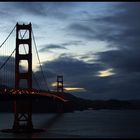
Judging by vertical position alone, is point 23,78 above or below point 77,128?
above

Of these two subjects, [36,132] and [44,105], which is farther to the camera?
[44,105]

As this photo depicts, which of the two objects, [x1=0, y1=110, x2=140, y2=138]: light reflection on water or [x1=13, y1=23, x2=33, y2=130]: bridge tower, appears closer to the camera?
[x1=13, y1=23, x2=33, y2=130]: bridge tower

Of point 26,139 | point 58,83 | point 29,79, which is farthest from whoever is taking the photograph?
point 58,83

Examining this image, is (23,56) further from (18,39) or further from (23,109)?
(23,109)

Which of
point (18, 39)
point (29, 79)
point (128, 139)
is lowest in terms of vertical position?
point (128, 139)

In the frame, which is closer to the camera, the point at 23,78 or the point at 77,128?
the point at 23,78

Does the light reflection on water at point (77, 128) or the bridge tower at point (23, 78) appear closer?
the bridge tower at point (23, 78)

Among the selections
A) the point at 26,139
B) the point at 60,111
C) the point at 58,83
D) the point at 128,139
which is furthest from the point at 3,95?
the point at 60,111

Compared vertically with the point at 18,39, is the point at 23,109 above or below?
below

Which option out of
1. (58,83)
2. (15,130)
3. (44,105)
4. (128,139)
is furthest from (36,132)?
(44,105)

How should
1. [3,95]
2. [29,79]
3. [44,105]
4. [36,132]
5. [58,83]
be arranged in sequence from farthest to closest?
[44,105]
[58,83]
[36,132]
[29,79]
[3,95]
